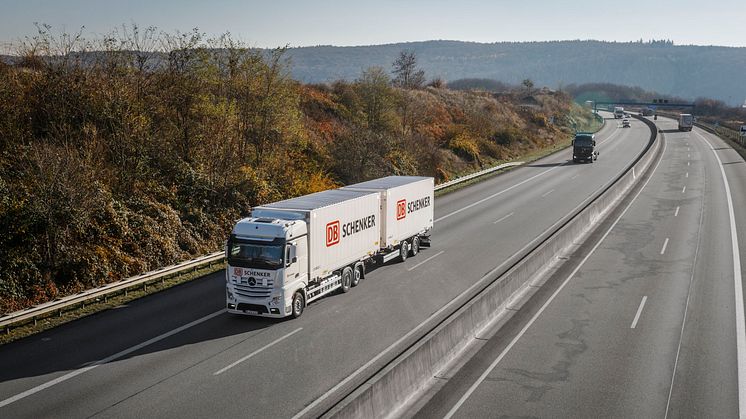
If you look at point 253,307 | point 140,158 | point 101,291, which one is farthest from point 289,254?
point 140,158

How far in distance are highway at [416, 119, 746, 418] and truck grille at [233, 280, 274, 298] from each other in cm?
696

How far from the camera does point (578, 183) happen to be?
5462 cm

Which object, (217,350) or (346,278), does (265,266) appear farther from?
(346,278)

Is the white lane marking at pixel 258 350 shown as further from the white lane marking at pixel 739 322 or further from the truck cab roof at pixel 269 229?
the white lane marking at pixel 739 322

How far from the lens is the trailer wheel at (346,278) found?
24484 millimetres

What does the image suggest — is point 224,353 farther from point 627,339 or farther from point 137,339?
point 627,339

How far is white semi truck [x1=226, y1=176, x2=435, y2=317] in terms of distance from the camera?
21094mm

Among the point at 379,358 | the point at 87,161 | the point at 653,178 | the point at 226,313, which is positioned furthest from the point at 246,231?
the point at 653,178

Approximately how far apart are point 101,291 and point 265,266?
22.8 ft

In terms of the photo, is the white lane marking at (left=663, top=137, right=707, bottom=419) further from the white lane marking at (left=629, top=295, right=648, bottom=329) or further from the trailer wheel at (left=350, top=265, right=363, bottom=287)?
the trailer wheel at (left=350, top=265, right=363, bottom=287)

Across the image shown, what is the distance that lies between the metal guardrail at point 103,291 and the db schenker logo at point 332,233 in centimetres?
756

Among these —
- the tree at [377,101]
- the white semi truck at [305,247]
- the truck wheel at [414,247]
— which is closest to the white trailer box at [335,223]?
the white semi truck at [305,247]

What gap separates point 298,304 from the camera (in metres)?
21.8

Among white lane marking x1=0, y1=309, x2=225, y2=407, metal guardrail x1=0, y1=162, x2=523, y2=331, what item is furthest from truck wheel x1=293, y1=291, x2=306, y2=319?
metal guardrail x1=0, y1=162, x2=523, y2=331
